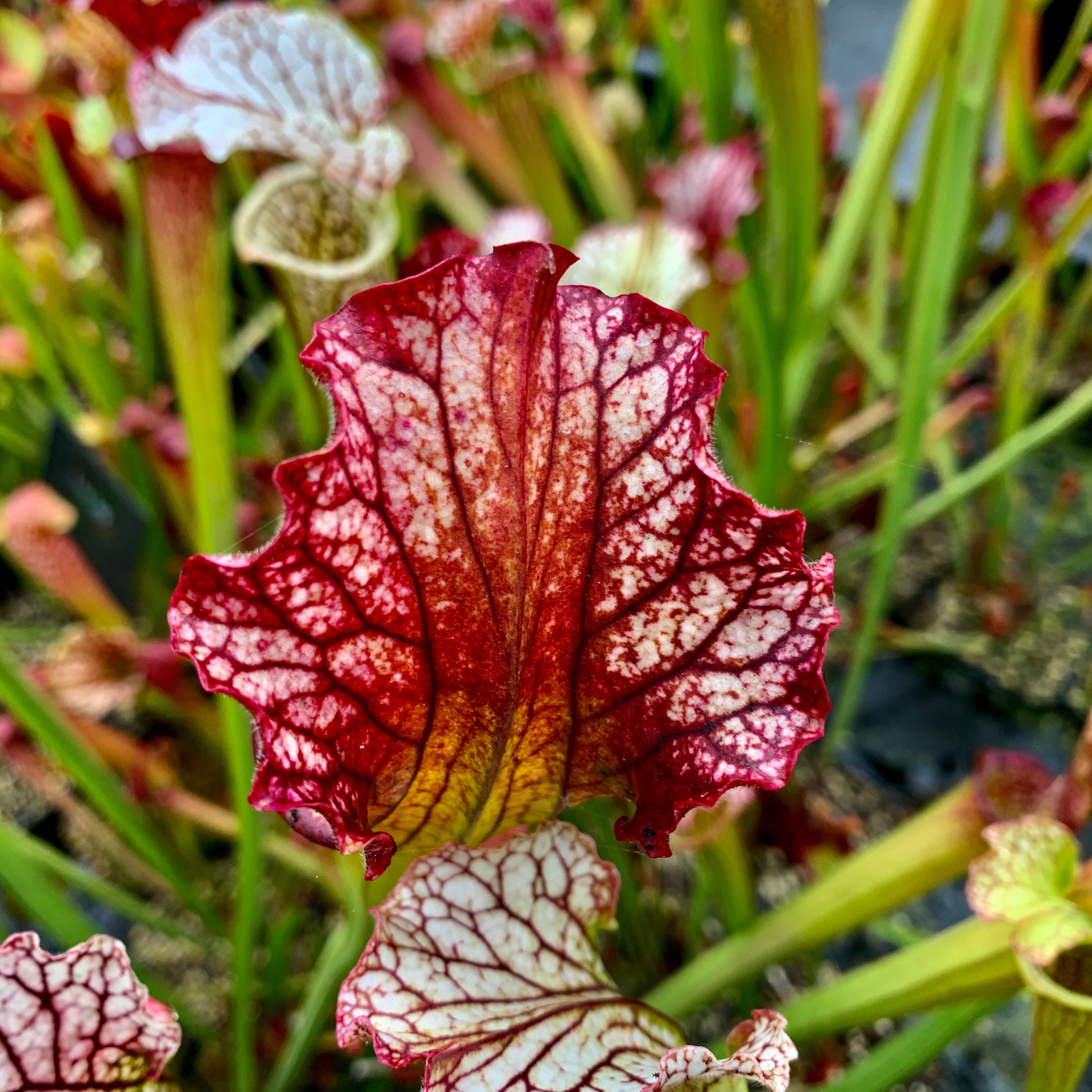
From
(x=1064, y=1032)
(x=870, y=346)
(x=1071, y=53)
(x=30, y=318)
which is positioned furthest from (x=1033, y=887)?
(x=1071, y=53)

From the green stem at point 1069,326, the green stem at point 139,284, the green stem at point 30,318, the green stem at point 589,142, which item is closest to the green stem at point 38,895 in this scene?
the green stem at point 30,318

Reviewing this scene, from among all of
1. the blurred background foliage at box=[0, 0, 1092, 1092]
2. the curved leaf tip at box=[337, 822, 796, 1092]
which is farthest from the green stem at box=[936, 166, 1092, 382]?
the curved leaf tip at box=[337, 822, 796, 1092]

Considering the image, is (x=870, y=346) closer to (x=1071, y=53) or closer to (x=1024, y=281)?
(x=1024, y=281)

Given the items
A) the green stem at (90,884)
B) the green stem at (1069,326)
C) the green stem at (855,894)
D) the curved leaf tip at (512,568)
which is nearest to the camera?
the curved leaf tip at (512,568)

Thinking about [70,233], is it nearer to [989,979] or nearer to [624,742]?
[624,742]

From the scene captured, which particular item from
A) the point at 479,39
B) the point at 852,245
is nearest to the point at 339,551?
the point at 852,245

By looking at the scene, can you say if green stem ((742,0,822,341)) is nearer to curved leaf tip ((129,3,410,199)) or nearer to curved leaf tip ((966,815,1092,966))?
curved leaf tip ((129,3,410,199))

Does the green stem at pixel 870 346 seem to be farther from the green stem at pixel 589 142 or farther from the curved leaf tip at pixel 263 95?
the curved leaf tip at pixel 263 95
